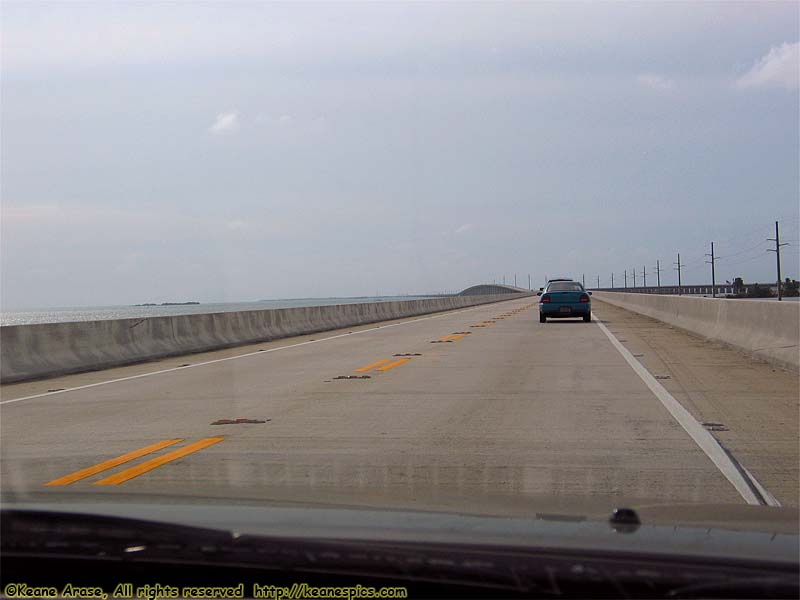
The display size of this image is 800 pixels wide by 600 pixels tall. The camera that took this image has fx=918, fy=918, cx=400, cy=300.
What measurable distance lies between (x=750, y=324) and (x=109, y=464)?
1382cm

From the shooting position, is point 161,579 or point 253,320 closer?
point 161,579

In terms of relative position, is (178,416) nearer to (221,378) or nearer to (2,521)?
(221,378)

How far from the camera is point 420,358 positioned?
17812mm

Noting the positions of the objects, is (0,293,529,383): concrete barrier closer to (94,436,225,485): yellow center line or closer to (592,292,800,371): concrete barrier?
(94,436,225,485): yellow center line

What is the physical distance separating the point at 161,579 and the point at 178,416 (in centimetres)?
769

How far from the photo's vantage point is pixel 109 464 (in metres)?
7.73

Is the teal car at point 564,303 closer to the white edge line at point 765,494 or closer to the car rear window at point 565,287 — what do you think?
the car rear window at point 565,287

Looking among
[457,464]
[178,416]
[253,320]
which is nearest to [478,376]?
[178,416]

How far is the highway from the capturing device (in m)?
6.46

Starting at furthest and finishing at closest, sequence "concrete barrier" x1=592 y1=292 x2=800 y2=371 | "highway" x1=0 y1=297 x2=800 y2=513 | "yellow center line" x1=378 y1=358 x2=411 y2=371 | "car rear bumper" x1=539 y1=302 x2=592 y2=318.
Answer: "car rear bumper" x1=539 y1=302 x2=592 y2=318 → "yellow center line" x1=378 y1=358 x2=411 y2=371 → "concrete barrier" x1=592 y1=292 x2=800 y2=371 → "highway" x1=0 y1=297 x2=800 y2=513

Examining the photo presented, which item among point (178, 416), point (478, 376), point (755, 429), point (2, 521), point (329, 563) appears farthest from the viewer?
point (478, 376)

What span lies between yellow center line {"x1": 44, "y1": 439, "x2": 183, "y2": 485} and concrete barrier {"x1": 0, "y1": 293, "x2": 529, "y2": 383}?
8027 millimetres

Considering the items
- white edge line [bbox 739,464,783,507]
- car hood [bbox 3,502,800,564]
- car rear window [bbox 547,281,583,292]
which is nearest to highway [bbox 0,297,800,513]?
white edge line [bbox 739,464,783,507]

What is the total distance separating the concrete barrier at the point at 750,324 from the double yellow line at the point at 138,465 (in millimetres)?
9678
